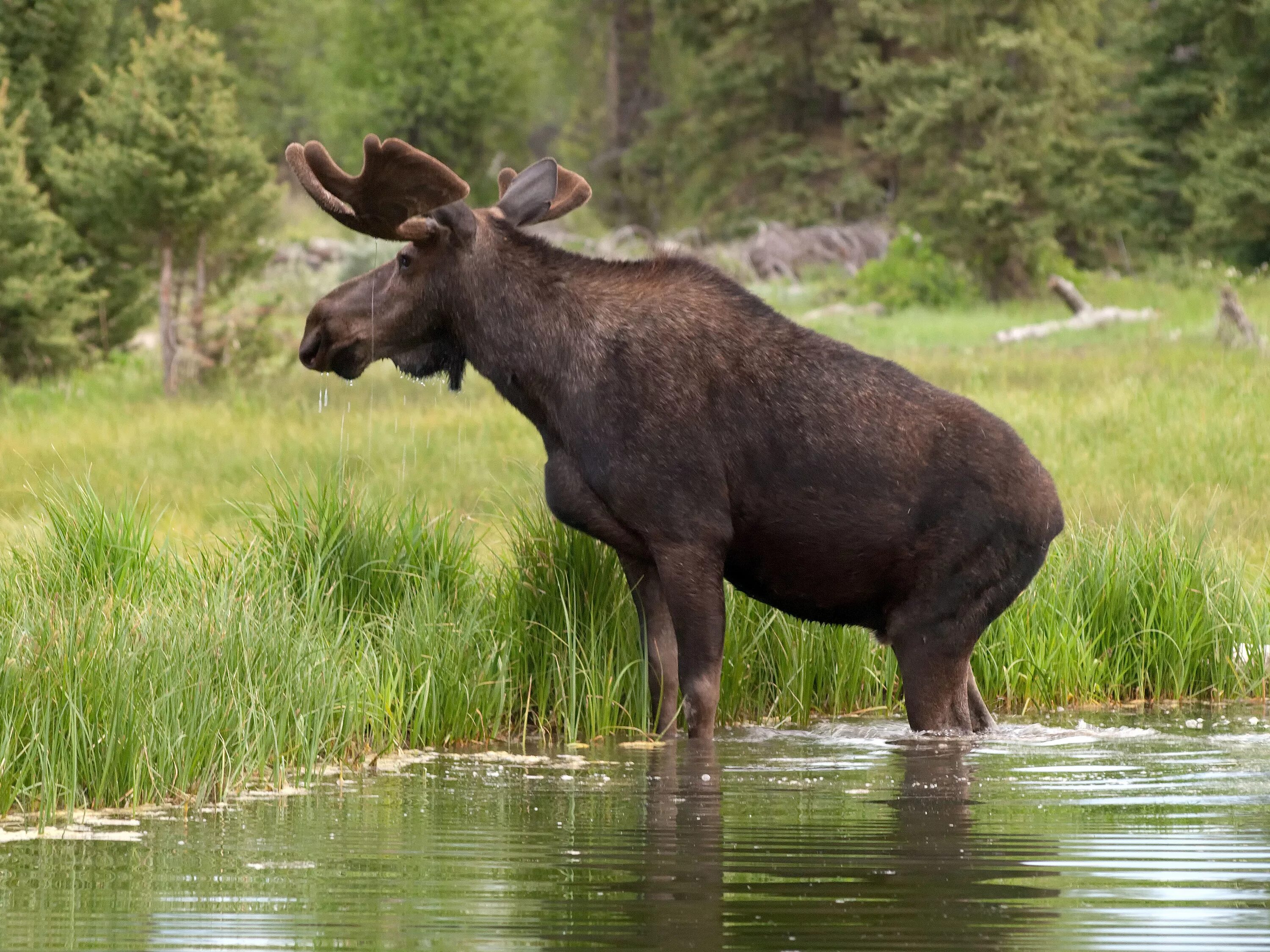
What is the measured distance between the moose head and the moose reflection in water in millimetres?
2618

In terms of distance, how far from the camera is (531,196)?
907 centimetres

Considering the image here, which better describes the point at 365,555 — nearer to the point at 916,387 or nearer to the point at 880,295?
the point at 916,387

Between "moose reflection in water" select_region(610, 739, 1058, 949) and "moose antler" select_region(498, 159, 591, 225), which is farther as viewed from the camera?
"moose antler" select_region(498, 159, 591, 225)

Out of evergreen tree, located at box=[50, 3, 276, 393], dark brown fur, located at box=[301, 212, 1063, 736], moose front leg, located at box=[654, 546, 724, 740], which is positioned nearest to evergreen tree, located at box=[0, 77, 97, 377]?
evergreen tree, located at box=[50, 3, 276, 393]

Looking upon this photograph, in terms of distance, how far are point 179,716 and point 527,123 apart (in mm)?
50595

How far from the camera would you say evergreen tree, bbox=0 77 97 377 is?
22609 millimetres

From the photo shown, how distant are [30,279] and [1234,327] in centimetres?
1579

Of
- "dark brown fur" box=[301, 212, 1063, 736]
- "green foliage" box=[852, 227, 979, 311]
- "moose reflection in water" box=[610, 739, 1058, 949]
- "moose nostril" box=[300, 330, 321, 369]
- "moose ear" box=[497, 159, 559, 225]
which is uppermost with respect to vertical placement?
"green foliage" box=[852, 227, 979, 311]

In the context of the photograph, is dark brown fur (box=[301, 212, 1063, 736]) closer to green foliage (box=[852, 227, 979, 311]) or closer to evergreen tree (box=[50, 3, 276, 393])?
evergreen tree (box=[50, 3, 276, 393])

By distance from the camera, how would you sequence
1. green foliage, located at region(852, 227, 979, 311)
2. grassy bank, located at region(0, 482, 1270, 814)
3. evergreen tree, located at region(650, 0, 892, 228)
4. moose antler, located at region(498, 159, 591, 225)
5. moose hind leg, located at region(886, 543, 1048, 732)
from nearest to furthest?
grassy bank, located at region(0, 482, 1270, 814) < moose hind leg, located at region(886, 543, 1048, 732) < moose antler, located at region(498, 159, 591, 225) < green foliage, located at region(852, 227, 979, 311) < evergreen tree, located at region(650, 0, 892, 228)

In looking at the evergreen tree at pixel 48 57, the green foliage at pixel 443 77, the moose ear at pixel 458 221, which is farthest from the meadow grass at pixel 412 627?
the green foliage at pixel 443 77

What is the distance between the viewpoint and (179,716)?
686 centimetres

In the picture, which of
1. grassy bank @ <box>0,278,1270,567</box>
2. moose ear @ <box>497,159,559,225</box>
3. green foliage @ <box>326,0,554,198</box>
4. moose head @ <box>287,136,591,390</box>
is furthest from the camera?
green foliage @ <box>326,0,554,198</box>

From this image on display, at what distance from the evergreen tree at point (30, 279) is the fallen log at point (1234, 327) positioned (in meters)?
14.9
